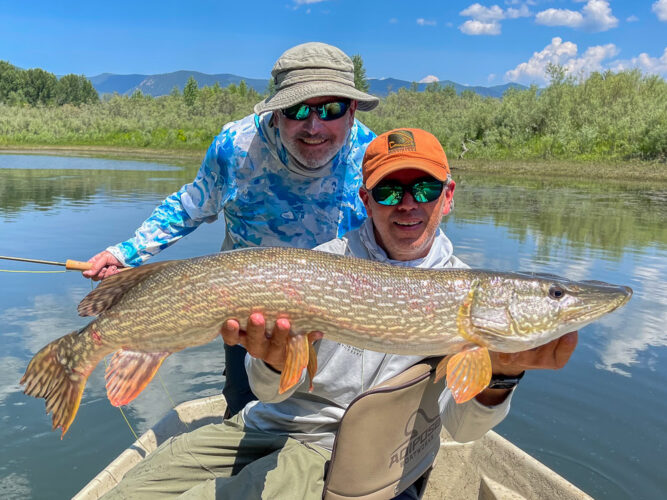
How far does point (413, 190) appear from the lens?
2555mm

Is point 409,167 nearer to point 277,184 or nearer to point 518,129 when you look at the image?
point 277,184

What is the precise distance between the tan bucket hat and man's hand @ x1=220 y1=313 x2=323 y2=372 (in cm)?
137

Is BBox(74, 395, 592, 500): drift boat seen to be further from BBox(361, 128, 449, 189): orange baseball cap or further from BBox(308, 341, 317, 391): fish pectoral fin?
BBox(361, 128, 449, 189): orange baseball cap

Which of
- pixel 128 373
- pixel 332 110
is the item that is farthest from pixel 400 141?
pixel 128 373

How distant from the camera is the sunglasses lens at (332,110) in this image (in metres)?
3.17

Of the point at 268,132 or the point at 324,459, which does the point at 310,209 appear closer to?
the point at 268,132

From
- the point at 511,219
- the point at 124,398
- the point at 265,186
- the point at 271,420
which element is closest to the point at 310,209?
the point at 265,186

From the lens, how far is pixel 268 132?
3.55 meters

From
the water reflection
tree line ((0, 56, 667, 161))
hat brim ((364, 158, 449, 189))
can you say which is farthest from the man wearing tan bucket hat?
tree line ((0, 56, 667, 161))

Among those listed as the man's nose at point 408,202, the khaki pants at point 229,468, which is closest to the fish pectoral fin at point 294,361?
the khaki pants at point 229,468

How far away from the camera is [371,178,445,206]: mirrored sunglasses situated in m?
2.55

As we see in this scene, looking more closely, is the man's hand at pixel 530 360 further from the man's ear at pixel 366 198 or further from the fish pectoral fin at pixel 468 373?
the man's ear at pixel 366 198

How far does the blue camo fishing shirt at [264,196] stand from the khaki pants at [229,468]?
1308 mm

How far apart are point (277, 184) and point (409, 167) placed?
1260 mm
